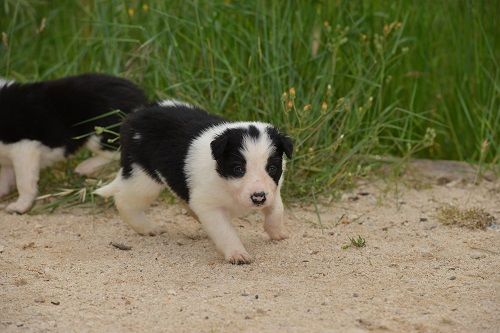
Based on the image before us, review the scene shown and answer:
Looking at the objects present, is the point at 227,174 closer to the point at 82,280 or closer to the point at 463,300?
the point at 82,280

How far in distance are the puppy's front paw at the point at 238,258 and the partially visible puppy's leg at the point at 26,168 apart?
7.56ft

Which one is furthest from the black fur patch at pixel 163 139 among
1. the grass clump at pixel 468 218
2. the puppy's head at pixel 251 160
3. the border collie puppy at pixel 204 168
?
the grass clump at pixel 468 218

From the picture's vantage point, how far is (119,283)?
559 cm

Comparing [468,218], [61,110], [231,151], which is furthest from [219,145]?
[61,110]

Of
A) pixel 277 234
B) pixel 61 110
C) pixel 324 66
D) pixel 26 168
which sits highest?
pixel 324 66

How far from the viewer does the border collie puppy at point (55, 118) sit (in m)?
7.52

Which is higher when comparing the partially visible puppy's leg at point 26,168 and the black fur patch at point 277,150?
the black fur patch at point 277,150

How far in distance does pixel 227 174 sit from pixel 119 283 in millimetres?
955

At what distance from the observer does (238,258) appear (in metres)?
5.86

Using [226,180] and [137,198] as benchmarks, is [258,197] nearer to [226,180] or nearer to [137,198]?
[226,180]

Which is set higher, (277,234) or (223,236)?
(223,236)

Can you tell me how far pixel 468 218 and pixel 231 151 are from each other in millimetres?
2001

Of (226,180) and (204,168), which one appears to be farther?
(204,168)

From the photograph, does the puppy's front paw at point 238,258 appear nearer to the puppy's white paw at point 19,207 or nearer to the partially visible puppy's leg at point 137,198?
the partially visible puppy's leg at point 137,198
